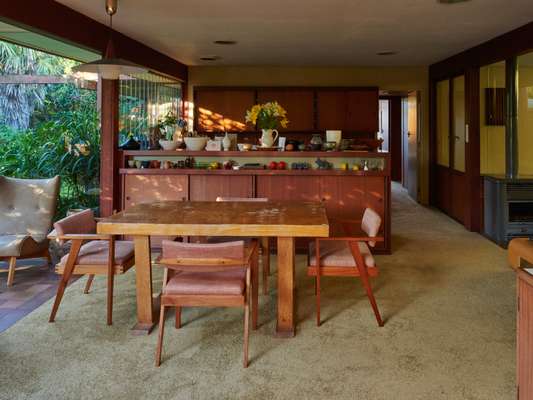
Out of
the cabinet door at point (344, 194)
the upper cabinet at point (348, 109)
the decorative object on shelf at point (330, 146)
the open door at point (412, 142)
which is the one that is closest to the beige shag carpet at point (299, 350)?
the cabinet door at point (344, 194)

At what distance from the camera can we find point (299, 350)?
308 centimetres

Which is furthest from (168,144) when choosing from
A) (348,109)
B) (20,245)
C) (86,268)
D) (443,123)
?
(443,123)

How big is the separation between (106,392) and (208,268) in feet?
2.63

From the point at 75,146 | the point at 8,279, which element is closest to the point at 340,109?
the point at 75,146

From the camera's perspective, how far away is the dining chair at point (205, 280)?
280cm

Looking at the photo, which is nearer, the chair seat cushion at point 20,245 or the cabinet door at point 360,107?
the chair seat cushion at point 20,245

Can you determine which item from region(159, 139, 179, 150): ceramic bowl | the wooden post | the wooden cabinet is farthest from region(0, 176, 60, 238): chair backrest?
the wooden cabinet

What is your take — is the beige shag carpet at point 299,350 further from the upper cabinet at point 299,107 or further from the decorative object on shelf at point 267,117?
the upper cabinet at point 299,107

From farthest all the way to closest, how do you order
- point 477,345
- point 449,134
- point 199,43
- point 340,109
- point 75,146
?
point 340,109 < point 449,134 < point 199,43 < point 75,146 < point 477,345

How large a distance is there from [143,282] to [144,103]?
4.40 m

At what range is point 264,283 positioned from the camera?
418 cm

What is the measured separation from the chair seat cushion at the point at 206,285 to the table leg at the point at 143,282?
395 millimetres

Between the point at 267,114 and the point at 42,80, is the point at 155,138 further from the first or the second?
the point at 42,80

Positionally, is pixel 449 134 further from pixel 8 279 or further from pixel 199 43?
pixel 8 279
